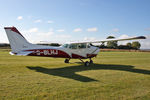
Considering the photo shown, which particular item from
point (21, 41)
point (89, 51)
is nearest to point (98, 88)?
point (21, 41)

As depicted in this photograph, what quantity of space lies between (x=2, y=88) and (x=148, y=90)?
547 centimetres

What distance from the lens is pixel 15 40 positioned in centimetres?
898

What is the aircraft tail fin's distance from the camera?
877 centimetres

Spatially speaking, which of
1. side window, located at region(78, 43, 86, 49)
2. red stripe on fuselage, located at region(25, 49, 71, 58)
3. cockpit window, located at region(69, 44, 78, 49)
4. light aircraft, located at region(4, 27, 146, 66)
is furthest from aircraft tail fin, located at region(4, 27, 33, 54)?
side window, located at region(78, 43, 86, 49)

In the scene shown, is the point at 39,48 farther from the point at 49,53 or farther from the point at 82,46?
the point at 82,46

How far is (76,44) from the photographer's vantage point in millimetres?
11852

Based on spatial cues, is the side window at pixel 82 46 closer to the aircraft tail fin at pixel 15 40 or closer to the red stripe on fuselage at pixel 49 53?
the red stripe on fuselage at pixel 49 53

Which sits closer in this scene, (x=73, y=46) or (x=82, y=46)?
(x=73, y=46)

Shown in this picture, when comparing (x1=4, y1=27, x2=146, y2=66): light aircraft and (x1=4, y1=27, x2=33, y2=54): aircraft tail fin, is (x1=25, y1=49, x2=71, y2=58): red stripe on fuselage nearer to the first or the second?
(x1=4, y1=27, x2=146, y2=66): light aircraft

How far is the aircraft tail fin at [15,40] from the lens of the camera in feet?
28.8


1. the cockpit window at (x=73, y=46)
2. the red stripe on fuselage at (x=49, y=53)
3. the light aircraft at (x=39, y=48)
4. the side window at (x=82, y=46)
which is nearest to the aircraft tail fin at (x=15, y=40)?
the light aircraft at (x=39, y=48)

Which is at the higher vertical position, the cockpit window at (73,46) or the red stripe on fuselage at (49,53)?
the cockpit window at (73,46)

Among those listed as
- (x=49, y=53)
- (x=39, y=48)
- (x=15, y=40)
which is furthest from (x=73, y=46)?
(x=15, y=40)

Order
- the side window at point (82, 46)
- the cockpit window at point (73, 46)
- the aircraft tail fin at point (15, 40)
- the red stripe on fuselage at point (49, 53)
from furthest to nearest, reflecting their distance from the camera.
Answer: the side window at point (82, 46)
the cockpit window at point (73, 46)
the red stripe on fuselage at point (49, 53)
the aircraft tail fin at point (15, 40)
